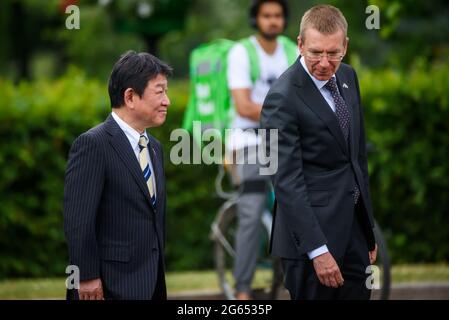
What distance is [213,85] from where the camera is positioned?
8.85 m

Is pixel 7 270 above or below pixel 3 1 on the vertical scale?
below

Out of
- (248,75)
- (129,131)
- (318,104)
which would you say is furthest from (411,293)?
(129,131)

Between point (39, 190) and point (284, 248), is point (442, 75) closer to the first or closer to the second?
point (39, 190)

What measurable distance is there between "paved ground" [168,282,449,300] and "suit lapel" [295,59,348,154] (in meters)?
3.81

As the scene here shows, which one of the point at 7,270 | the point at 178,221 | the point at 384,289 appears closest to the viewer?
the point at 384,289

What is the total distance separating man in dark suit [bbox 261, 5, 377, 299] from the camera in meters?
5.44

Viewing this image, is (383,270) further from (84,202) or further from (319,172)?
(84,202)

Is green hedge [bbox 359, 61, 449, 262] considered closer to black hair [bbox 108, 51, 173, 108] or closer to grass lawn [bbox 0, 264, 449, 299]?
grass lawn [bbox 0, 264, 449, 299]

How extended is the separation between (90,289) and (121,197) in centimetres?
47

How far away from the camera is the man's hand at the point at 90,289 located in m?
5.06

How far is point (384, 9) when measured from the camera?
1109 centimetres
